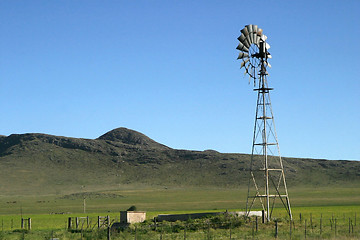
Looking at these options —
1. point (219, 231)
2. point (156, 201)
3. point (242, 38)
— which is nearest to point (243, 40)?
point (242, 38)

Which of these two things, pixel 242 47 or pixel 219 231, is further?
pixel 242 47

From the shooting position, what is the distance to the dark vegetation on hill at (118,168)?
149875 mm

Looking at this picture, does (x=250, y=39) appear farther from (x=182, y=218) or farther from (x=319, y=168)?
(x=319, y=168)

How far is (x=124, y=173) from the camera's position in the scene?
169m

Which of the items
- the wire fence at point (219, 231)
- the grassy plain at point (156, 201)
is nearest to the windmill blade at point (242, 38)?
the wire fence at point (219, 231)

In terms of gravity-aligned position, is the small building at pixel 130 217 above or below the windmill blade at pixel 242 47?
below

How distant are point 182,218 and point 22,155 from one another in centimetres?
14189

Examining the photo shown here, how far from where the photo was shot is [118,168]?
175m

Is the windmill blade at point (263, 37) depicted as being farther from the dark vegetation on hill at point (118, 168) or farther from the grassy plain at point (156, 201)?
the dark vegetation on hill at point (118, 168)

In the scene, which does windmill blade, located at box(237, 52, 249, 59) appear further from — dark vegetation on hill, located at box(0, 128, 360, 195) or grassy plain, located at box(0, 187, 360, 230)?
dark vegetation on hill, located at box(0, 128, 360, 195)

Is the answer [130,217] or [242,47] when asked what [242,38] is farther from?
[130,217]

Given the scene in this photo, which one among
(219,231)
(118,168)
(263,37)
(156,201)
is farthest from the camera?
(118,168)

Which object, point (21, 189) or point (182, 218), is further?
point (21, 189)

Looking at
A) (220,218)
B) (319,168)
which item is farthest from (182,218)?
(319,168)
